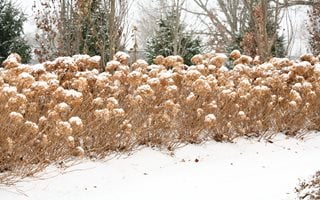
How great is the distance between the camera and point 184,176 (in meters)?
4.27

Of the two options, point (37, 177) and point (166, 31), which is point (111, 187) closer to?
point (37, 177)

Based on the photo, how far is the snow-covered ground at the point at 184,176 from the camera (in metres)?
3.70

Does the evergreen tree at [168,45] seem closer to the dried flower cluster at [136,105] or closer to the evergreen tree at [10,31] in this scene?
the evergreen tree at [10,31]

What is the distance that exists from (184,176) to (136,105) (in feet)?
3.08

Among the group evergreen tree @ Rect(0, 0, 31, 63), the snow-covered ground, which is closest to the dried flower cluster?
the snow-covered ground

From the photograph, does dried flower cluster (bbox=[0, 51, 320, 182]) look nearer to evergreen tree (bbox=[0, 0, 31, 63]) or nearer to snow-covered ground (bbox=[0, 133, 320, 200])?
snow-covered ground (bbox=[0, 133, 320, 200])

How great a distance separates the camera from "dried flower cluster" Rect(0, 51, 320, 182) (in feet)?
13.1

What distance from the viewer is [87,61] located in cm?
522

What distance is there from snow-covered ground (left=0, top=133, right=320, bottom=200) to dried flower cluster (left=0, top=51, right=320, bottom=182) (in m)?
0.18

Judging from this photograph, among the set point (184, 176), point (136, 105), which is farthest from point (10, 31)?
point (184, 176)

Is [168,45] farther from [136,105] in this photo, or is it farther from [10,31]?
[136,105]

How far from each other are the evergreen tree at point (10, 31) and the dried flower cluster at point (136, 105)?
6782mm

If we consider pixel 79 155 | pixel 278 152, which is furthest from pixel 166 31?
pixel 79 155

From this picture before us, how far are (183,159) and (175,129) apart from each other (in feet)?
1.43
